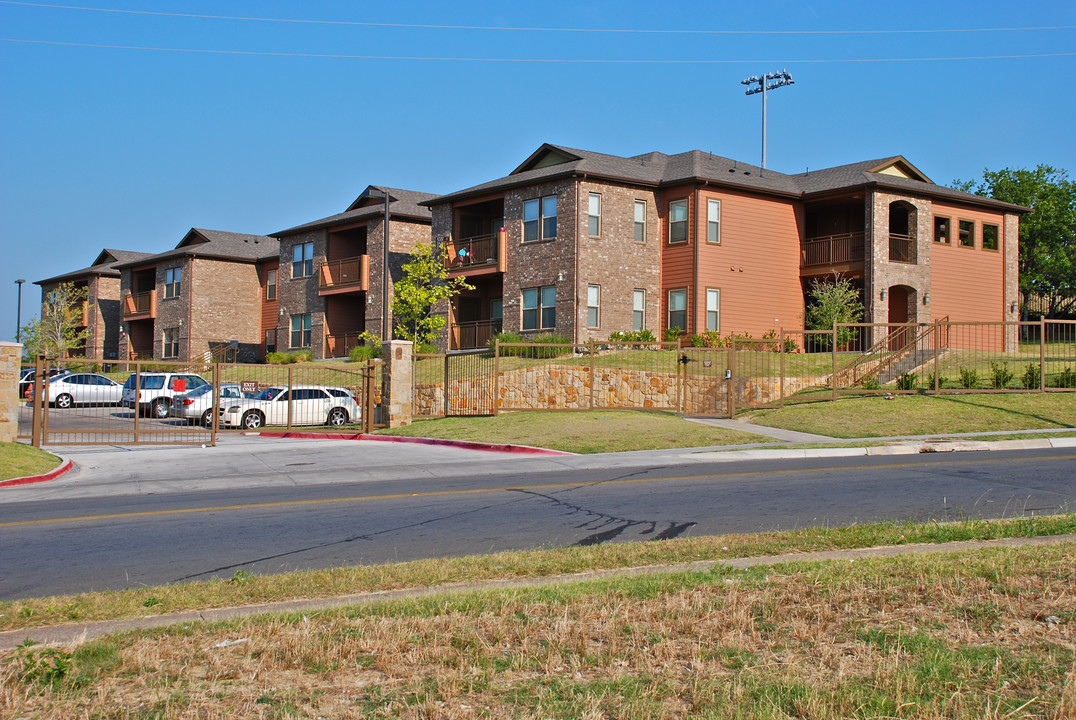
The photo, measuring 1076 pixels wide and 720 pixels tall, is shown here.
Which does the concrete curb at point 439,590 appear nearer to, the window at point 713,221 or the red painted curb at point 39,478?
the red painted curb at point 39,478

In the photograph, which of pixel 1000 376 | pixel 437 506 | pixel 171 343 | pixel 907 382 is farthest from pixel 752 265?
pixel 171 343

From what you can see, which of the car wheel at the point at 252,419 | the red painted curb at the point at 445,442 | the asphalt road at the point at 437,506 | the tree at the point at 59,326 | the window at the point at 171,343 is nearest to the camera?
the asphalt road at the point at 437,506

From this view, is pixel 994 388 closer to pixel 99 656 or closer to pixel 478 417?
pixel 478 417

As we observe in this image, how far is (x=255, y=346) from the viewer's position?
54.9 meters

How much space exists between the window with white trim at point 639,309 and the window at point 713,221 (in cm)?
328

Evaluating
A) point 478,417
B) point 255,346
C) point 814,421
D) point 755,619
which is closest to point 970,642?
point 755,619

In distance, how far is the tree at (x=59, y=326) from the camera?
59.8 metres

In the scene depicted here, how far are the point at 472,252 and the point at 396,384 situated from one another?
47.3ft

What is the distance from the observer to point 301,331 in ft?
160

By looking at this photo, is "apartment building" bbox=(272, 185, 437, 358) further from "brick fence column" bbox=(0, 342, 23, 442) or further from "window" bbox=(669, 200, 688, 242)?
"brick fence column" bbox=(0, 342, 23, 442)

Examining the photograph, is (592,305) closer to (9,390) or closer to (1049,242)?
(9,390)

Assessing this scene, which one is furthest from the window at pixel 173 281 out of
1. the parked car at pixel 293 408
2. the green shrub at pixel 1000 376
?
the green shrub at pixel 1000 376

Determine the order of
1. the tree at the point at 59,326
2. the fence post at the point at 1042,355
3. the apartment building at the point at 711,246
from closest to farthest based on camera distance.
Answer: the fence post at the point at 1042,355 < the apartment building at the point at 711,246 < the tree at the point at 59,326

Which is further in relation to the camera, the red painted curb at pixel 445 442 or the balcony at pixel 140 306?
the balcony at pixel 140 306
